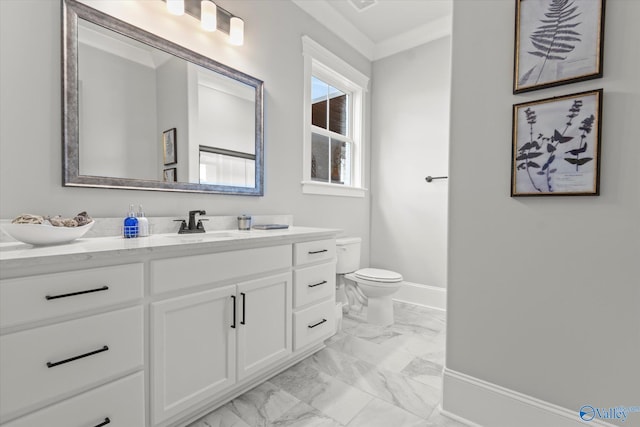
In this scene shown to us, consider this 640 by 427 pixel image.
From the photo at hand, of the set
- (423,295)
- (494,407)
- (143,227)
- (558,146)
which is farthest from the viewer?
Result: (423,295)

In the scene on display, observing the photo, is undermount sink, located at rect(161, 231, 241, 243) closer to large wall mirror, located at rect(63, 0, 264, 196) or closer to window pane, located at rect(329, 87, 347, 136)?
large wall mirror, located at rect(63, 0, 264, 196)

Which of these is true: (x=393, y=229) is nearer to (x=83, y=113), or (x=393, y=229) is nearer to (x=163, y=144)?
(x=163, y=144)

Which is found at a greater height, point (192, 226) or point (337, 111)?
point (337, 111)

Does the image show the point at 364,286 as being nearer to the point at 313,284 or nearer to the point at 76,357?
the point at 313,284

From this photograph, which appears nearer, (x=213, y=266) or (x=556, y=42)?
(x=556, y=42)

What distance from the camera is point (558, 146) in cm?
120

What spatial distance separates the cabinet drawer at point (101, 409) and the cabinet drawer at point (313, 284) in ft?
2.86

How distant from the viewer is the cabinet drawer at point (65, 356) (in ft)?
2.81

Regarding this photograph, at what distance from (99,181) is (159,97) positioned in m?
0.57

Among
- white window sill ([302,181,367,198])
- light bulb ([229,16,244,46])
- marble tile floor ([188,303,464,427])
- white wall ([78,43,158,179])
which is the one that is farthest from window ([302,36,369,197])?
marble tile floor ([188,303,464,427])

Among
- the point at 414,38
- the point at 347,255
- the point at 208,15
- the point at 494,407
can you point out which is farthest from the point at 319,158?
the point at 494,407

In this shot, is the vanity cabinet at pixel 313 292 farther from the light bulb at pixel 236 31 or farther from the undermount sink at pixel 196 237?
the light bulb at pixel 236 31

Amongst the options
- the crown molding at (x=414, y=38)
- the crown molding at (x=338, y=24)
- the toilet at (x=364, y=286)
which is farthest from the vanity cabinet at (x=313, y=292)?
the crown molding at (x=414, y=38)

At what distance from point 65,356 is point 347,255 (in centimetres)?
208
